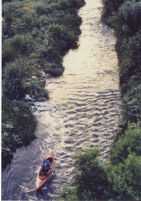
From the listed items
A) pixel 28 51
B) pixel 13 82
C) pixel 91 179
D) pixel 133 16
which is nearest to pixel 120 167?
pixel 91 179

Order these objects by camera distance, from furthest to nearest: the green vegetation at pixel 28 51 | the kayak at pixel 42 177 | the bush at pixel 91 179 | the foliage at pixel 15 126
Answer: the green vegetation at pixel 28 51 < the foliage at pixel 15 126 < the kayak at pixel 42 177 < the bush at pixel 91 179

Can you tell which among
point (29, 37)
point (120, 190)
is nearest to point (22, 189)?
point (120, 190)

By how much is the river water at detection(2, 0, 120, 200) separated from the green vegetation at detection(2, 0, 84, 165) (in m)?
0.64

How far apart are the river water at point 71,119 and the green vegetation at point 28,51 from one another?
64 centimetres

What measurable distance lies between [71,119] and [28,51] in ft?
25.4

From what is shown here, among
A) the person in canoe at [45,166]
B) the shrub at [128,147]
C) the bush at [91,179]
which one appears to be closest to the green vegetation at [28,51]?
the person in canoe at [45,166]

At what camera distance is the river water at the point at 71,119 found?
10.2 meters

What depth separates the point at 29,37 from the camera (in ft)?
64.4

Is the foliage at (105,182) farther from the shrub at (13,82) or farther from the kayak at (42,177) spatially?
the shrub at (13,82)

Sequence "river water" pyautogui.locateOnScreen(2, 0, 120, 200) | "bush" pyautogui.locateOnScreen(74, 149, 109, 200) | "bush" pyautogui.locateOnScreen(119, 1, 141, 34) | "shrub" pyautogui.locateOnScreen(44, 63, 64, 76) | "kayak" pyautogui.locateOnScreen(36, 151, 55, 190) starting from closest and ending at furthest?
"bush" pyautogui.locateOnScreen(74, 149, 109, 200) → "kayak" pyautogui.locateOnScreen(36, 151, 55, 190) → "river water" pyautogui.locateOnScreen(2, 0, 120, 200) → "bush" pyautogui.locateOnScreen(119, 1, 141, 34) → "shrub" pyautogui.locateOnScreen(44, 63, 64, 76)

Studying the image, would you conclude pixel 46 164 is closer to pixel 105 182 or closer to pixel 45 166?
pixel 45 166

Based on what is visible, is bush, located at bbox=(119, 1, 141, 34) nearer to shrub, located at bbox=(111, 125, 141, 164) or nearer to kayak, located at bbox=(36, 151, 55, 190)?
shrub, located at bbox=(111, 125, 141, 164)

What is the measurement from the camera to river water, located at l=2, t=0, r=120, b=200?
10.2m

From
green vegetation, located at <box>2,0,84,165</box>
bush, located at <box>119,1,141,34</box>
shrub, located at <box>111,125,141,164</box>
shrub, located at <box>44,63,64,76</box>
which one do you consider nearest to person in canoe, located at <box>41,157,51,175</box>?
green vegetation, located at <box>2,0,84,165</box>
